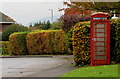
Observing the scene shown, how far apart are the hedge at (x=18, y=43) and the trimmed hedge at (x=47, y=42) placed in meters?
0.57

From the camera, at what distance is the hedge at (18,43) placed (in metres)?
28.5

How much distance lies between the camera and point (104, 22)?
47.6ft

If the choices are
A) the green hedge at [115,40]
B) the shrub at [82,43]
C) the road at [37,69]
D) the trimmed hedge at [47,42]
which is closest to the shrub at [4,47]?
the trimmed hedge at [47,42]

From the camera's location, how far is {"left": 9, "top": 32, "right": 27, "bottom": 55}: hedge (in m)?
28.5

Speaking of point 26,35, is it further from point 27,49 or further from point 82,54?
point 82,54

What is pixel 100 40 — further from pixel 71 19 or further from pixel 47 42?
pixel 47 42

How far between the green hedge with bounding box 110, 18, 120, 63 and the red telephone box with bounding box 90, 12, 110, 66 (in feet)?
1.15

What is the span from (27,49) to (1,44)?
4826 mm

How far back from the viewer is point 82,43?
14.9m

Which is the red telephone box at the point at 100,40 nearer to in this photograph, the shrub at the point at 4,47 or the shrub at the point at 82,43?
the shrub at the point at 82,43

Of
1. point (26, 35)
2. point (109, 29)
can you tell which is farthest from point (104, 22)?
point (26, 35)

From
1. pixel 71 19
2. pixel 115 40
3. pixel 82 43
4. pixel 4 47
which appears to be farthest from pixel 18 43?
pixel 115 40

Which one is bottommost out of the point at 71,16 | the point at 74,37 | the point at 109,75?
the point at 109,75

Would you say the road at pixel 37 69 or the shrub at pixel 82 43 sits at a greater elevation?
the shrub at pixel 82 43
